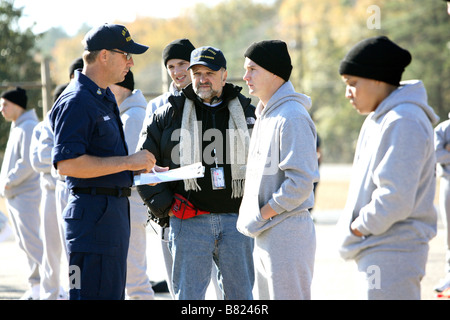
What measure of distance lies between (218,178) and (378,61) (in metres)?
1.84

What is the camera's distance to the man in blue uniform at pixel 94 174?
4.20 m

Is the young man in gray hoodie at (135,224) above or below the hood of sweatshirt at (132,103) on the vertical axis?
below

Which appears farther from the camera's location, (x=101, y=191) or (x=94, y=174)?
(x=101, y=191)

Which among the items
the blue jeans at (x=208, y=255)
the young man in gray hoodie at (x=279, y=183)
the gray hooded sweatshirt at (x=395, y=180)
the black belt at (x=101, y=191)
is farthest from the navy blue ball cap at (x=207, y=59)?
the gray hooded sweatshirt at (x=395, y=180)

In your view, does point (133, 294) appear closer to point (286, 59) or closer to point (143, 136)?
point (143, 136)

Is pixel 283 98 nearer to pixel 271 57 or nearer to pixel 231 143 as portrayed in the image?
pixel 271 57

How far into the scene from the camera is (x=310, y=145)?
Result: 4312 millimetres

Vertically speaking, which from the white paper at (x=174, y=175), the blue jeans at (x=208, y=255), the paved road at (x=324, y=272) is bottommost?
the paved road at (x=324, y=272)

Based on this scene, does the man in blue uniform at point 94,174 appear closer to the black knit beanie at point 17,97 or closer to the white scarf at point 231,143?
the white scarf at point 231,143

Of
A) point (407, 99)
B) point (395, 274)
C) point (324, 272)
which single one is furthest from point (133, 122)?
point (324, 272)

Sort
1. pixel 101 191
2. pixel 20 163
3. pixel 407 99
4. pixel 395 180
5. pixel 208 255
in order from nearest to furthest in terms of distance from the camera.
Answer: pixel 395 180 → pixel 407 99 → pixel 101 191 → pixel 208 255 → pixel 20 163

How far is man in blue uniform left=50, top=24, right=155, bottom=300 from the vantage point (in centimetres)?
→ 420

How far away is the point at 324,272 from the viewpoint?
8945mm

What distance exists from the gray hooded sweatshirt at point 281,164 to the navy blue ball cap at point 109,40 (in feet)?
3.42
